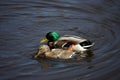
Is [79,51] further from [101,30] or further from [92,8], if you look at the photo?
[92,8]

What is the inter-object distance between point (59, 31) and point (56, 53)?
5.25 ft

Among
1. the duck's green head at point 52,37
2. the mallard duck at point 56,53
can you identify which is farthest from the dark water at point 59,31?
the duck's green head at point 52,37

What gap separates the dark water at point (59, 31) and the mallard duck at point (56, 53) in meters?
0.21

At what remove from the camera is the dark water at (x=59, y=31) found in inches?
376

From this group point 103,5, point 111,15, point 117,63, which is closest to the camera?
point 117,63

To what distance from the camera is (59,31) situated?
12.0 m

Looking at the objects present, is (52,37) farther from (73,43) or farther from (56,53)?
(73,43)

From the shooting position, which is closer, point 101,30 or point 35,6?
point 101,30

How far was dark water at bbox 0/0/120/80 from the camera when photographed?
9.56 m

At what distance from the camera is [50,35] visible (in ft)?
35.8

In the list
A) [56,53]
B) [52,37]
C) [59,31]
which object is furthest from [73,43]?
[59,31]

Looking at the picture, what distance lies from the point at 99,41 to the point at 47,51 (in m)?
1.55

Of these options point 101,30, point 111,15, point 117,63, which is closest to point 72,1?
point 111,15

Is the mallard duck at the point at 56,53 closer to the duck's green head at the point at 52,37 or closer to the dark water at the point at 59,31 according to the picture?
the dark water at the point at 59,31
